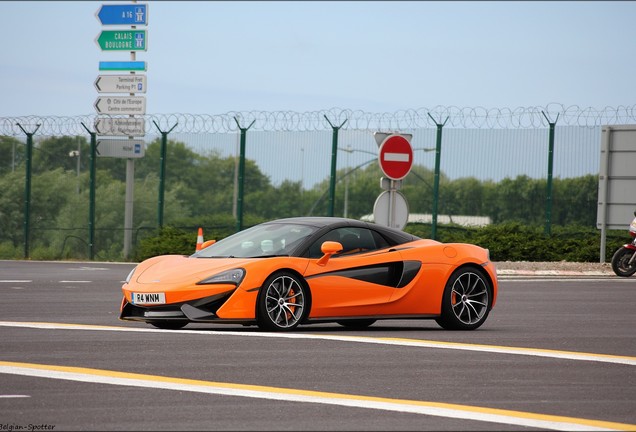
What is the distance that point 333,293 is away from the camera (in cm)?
1406

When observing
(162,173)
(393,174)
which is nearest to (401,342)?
(393,174)

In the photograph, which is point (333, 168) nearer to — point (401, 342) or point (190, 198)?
point (190, 198)

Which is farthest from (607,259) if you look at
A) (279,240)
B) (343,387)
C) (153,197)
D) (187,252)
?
(343,387)

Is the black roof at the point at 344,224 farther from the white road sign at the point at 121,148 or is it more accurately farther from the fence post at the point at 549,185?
the white road sign at the point at 121,148

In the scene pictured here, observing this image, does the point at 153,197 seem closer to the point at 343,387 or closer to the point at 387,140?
the point at 387,140

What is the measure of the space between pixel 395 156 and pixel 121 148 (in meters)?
15.9

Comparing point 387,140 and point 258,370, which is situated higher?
point 387,140

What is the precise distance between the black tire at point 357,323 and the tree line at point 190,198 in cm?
1740

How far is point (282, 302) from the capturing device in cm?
1359

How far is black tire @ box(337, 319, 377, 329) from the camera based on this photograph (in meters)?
14.9

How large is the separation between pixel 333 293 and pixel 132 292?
2.18m

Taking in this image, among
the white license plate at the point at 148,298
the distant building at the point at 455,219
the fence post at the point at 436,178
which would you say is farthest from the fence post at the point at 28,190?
the white license plate at the point at 148,298

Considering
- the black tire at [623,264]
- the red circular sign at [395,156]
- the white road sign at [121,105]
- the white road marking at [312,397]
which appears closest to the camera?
the white road marking at [312,397]

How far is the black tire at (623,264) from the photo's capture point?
2623cm
